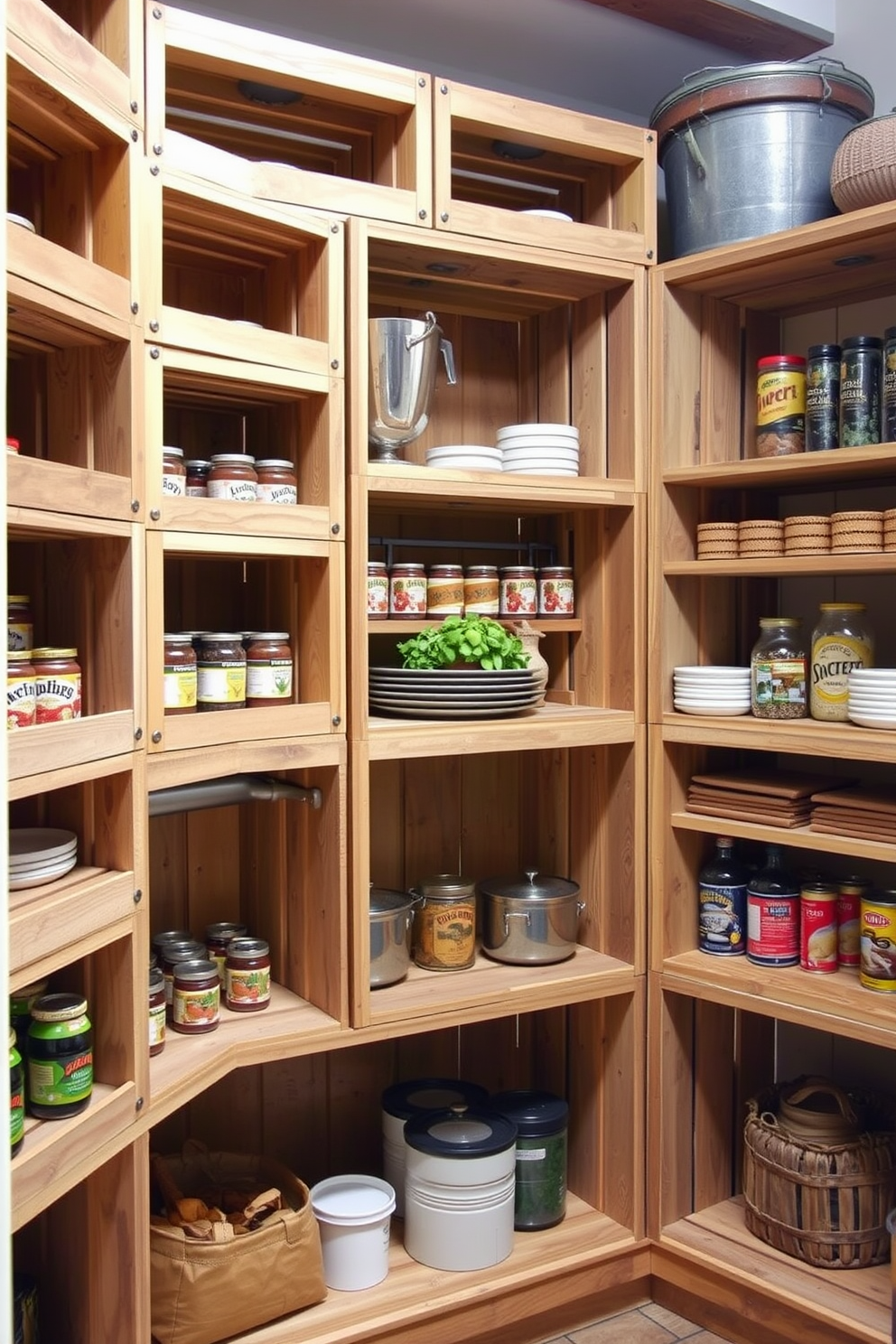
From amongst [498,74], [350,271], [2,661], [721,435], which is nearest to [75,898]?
[2,661]

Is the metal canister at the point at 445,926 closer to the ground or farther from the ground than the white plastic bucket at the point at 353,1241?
farther from the ground

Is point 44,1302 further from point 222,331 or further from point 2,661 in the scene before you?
point 222,331

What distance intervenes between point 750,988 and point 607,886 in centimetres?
35

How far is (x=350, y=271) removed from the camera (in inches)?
79.4

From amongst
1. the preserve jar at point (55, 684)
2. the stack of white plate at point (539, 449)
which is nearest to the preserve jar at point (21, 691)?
the preserve jar at point (55, 684)

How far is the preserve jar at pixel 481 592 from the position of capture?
238cm

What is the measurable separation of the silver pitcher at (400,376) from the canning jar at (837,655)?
0.83 m

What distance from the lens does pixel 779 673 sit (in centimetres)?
222

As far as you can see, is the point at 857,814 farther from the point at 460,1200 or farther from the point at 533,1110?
the point at 460,1200

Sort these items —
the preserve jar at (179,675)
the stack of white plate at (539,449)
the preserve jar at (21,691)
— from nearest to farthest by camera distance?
the preserve jar at (21,691) < the preserve jar at (179,675) < the stack of white plate at (539,449)

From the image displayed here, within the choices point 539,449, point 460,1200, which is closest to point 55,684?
point 539,449

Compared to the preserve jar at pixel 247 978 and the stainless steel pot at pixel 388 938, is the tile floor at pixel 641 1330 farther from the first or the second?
the preserve jar at pixel 247 978

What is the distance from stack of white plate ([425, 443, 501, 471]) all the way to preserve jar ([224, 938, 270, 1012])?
3.09ft

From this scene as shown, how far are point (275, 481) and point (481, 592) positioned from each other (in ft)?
1.81
